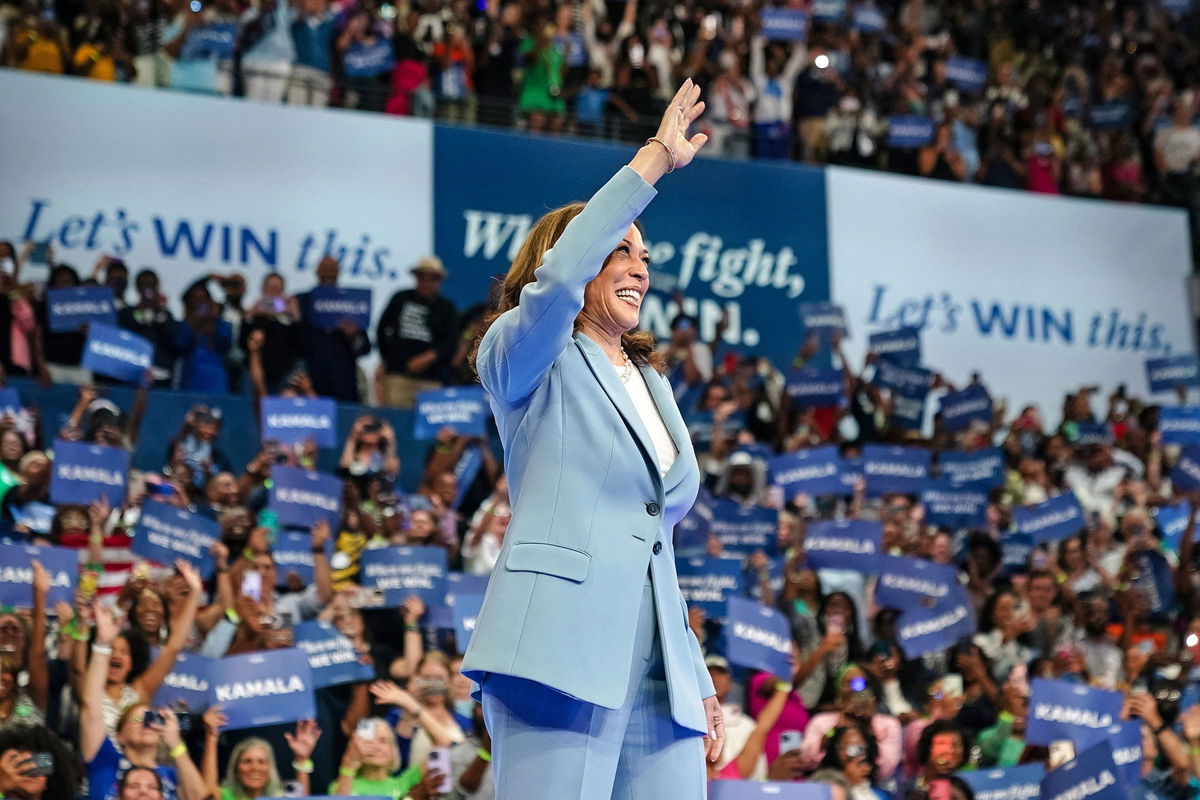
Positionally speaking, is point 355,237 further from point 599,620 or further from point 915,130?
point 599,620

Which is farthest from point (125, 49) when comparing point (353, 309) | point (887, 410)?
point (887, 410)

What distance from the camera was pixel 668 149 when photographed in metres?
2.14

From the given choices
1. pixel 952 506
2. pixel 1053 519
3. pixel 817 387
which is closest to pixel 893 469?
pixel 952 506

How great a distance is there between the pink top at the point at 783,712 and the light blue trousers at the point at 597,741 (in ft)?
12.4

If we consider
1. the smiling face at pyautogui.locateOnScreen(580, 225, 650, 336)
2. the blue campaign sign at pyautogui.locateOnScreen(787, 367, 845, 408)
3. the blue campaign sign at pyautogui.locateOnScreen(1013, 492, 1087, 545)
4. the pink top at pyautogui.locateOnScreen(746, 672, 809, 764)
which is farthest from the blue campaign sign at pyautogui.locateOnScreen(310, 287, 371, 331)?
the smiling face at pyautogui.locateOnScreen(580, 225, 650, 336)

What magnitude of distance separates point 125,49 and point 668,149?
8017 mm

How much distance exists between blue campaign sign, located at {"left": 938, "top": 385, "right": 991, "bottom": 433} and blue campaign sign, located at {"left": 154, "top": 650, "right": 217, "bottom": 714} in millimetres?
5318

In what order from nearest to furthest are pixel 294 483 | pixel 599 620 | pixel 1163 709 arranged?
pixel 599 620, pixel 1163 709, pixel 294 483

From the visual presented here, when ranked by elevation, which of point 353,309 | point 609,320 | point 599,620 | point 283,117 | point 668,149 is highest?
point 283,117

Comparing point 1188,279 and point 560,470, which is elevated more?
point 1188,279

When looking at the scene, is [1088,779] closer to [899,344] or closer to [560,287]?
[560,287]

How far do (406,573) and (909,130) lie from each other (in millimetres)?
6151

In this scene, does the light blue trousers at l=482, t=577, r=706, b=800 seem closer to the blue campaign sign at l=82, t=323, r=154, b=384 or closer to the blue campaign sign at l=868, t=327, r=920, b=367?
the blue campaign sign at l=82, t=323, r=154, b=384

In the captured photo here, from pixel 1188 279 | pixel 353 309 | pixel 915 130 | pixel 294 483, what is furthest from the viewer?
pixel 1188 279
